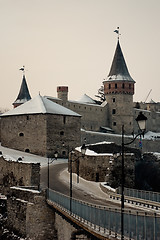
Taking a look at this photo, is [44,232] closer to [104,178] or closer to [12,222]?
[12,222]

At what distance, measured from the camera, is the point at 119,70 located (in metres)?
68.4

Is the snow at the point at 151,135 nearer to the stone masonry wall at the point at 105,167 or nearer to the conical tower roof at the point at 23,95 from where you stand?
the conical tower roof at the point at 23,95

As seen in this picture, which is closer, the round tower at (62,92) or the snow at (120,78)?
the round tower at (62,92)

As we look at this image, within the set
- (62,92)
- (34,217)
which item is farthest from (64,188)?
(62,92)

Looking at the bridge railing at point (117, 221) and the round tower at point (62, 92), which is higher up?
the round tower at point (62, 92)

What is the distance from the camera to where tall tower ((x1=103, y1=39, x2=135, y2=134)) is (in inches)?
2670

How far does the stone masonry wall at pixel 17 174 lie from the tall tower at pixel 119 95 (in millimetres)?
36686

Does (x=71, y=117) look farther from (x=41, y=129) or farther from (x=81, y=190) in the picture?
(x=81, y=190)

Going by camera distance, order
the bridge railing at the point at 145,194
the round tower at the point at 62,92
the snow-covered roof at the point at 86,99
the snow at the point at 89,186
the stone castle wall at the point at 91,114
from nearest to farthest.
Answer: the bridge railing at the point at 145,194
the snow at the point at 89,186
the round tower at the point at 62,92
the stone castle wall at the point at 91,114
the snow-covered roof at the point at 86,99

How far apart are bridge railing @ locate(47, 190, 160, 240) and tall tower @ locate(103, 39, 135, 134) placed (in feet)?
171

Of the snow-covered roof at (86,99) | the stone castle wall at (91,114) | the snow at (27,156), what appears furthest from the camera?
the snow-covered roof at (86,99)

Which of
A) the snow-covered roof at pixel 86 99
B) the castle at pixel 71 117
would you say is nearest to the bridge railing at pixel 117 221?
the castle at pixel 71 117

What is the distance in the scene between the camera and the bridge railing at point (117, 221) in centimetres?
1093

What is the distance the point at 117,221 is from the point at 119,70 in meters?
57.2
